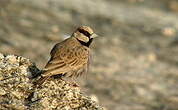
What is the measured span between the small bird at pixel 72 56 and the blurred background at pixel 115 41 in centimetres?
488

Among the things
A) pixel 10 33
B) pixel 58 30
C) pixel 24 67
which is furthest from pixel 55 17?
pixel 24 67

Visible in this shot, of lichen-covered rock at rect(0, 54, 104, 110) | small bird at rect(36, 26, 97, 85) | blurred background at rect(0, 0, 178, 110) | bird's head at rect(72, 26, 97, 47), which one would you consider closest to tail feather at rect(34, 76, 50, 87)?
lichen-covered rock at rect(0, 54, 104, 110)

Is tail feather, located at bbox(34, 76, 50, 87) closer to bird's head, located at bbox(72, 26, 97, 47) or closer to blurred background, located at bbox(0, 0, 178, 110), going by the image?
bird's head, located at bbox(72, 26, 97, 47)

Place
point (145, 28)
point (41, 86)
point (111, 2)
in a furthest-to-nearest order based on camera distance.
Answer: point (111, 2)
point (145, 28)
point (41, 86)

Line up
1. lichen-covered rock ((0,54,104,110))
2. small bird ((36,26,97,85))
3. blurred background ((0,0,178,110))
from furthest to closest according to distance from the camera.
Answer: blurred background ((0,0,178,110)), small bird ((36,26,97,85)), lichen-covered rock ((0,54,104,110))

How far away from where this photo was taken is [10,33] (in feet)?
50.9

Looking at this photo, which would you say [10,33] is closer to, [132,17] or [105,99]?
[105,99]

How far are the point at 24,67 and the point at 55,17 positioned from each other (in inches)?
470

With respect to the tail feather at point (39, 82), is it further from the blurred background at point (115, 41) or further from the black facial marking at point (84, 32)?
the blurred background at point (115, 41)

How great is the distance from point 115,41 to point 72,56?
32.6ft

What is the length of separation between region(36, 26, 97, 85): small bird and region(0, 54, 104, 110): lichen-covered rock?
284 mm

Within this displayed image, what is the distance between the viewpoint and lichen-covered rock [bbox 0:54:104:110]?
5.12 metres

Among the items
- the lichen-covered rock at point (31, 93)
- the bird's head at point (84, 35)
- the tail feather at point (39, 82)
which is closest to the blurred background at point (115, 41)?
the bird's head at point (84, 35)

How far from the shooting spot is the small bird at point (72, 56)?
21.1ft
